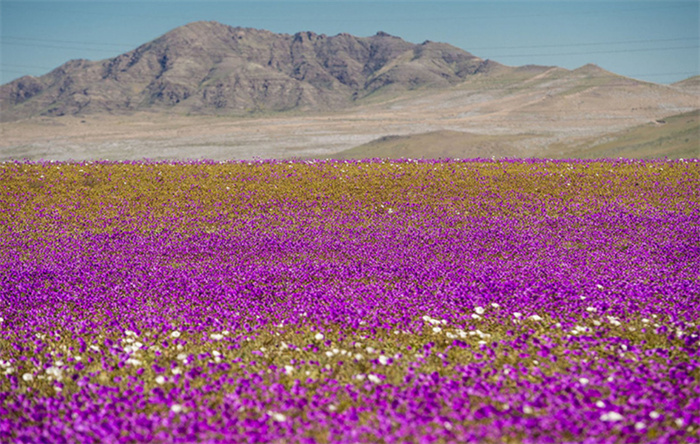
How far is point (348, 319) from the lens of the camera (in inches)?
378

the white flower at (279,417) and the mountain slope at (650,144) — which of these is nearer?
the white flower at (279,417)

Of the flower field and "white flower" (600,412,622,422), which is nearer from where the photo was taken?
"white flower" (600,412,622,422)

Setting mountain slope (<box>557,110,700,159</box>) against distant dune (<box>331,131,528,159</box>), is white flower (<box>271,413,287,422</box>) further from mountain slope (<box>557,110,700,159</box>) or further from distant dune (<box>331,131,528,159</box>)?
distant dune (<box>331,131,528,159</box>)

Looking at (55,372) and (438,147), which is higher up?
(438,147)

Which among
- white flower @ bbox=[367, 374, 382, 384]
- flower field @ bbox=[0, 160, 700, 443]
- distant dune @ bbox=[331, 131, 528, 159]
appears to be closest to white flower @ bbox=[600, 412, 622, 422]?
flower field @ bbox=[0, 160, 700, 443]

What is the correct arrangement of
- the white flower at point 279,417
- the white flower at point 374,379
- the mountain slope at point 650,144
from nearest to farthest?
the white flower at point 279,417 → the white flower at point 374,379 → the mountain slope at point 650,144

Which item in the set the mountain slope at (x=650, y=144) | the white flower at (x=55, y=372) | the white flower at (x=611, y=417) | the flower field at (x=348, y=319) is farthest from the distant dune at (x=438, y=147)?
the white flower at (x=611, y=417)

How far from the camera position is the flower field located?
6.21 m

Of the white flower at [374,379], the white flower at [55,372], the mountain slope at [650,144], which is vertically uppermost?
the mountain slope at [650,144]

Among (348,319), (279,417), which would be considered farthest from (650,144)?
(279,417)

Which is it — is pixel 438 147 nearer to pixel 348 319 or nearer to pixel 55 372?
pixel 348 319

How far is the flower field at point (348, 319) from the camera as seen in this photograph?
20.4 feet

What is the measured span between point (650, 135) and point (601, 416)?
65359 mm

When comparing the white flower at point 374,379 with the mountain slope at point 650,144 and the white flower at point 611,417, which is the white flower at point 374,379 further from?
the mountain slope at point 650,144
